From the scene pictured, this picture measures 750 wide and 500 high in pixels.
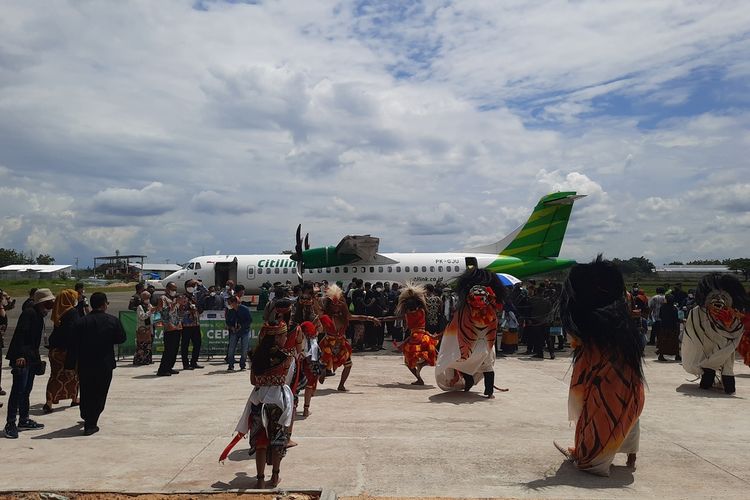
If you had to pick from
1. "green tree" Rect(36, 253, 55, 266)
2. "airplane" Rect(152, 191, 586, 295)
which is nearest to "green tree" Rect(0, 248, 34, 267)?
"green tree" Rect(36, 253, 55, 266)

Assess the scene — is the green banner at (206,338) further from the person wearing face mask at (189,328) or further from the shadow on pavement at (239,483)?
the shadow on pavement at (239,483)

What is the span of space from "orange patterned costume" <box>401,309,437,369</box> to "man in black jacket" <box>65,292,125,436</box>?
15.4ft

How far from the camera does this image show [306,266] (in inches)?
1112

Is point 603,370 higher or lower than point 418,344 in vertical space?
higher

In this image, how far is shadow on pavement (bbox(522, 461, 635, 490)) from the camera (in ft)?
17.2

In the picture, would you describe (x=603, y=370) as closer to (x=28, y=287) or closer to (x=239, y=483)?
(x=239, y=483)

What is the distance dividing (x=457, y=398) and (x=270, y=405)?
4.71 m

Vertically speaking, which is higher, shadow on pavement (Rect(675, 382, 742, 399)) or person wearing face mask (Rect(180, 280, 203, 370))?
person wearing face mask (Rect(180, 280, 203, 370))

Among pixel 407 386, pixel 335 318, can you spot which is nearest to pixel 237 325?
pixel 335 318

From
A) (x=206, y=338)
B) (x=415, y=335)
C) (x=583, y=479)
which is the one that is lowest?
(x=583, y=479)

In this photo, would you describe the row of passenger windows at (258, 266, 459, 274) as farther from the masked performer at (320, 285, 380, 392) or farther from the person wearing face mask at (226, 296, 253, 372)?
the masked performer at (320, 285, 380, 392)

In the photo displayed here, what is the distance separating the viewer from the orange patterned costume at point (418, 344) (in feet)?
32.8

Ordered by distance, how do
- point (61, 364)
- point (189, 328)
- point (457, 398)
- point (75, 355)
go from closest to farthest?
1. point (75, 355)
2. point (61, 364)
3. point (457, 398)
4. point (189, 328)

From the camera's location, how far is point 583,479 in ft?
17.7
